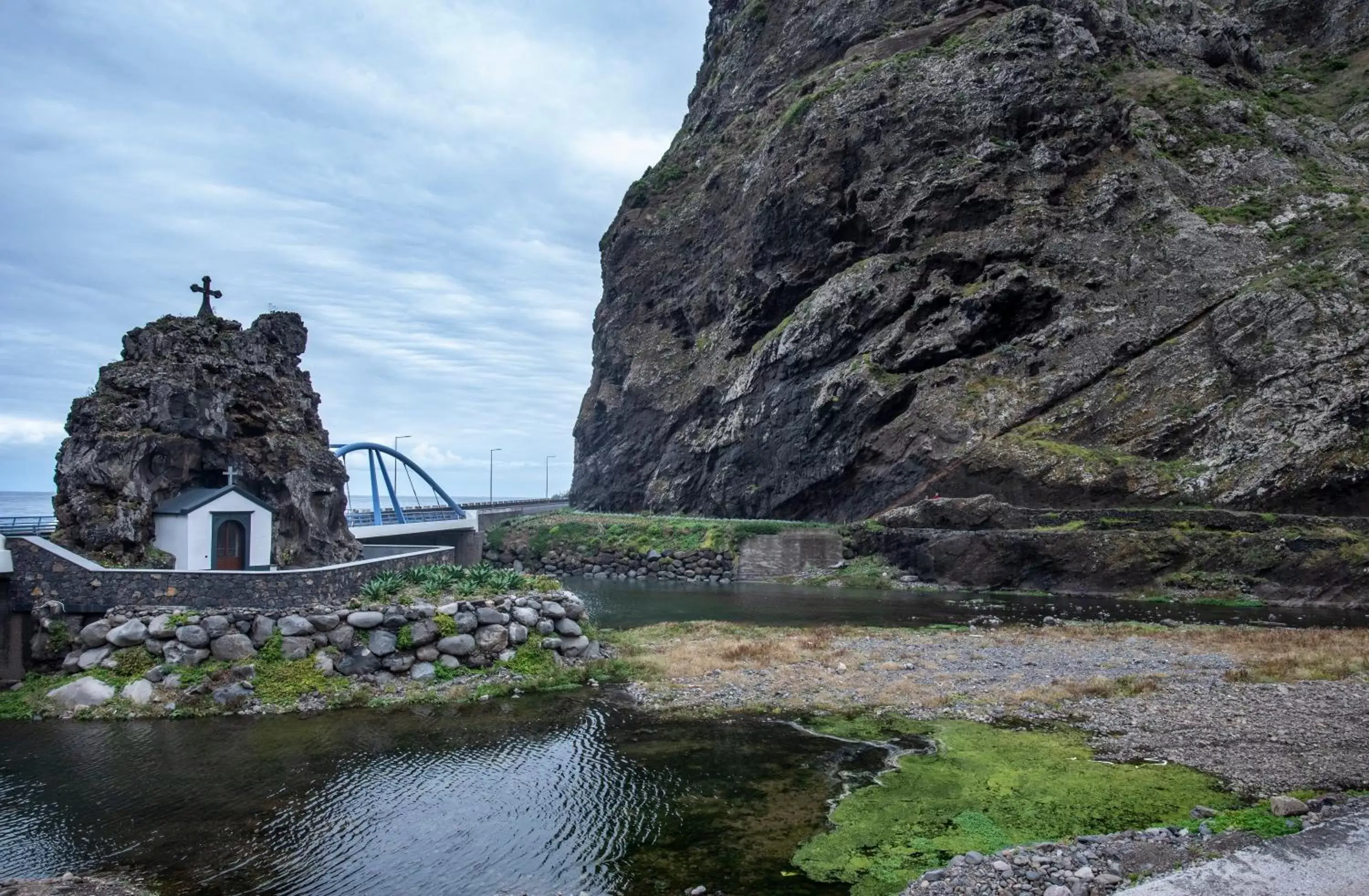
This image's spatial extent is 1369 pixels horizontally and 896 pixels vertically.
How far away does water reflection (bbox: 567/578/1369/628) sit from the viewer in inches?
1447

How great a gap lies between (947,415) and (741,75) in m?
68.2

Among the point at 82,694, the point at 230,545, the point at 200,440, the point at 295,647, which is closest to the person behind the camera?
the point at 82,694

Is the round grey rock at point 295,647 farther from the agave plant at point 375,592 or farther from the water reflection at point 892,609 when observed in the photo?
the water reflection at point 892,609

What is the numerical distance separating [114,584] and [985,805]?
21.9 metres

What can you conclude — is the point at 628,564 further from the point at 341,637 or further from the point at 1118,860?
the point at 1118,860

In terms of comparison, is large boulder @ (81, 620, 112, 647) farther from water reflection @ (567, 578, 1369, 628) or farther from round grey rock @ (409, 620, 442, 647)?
water reflection @ (567, 578, 1369, 628)

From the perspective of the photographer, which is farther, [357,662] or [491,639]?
[491,639]

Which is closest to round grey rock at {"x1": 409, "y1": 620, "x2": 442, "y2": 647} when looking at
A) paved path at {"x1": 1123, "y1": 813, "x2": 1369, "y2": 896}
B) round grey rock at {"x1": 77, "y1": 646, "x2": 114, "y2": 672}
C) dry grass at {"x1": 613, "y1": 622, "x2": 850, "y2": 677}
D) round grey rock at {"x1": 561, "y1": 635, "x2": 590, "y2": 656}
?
round grey rock at {"x1": 561, "y1": 635, "x2": 590, "y2": 656}

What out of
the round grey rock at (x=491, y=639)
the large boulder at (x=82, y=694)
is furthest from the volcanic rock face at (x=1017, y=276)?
the large boulder at (x=82, y=694)

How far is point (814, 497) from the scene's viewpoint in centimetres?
6850

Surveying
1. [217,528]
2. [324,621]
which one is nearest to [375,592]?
[324,621]

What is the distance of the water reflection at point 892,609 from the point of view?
36750 mm

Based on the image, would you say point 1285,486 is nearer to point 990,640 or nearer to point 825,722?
point 990,640

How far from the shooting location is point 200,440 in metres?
28.2
